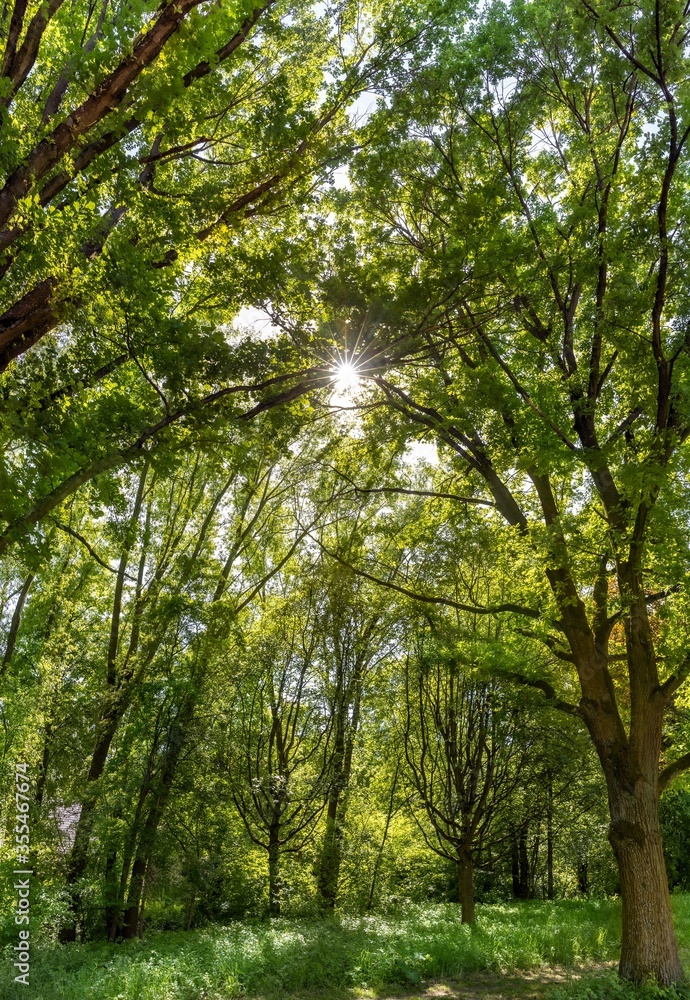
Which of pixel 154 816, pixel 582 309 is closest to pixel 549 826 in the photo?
pixel 154 816

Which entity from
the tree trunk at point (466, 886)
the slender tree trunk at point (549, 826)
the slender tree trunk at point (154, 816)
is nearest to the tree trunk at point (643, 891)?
the tree trunk at point (466, 886)

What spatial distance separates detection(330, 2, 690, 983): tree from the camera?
6766mm

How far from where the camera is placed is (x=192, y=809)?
1042 cm

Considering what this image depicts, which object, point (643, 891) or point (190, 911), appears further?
point (190, 911)

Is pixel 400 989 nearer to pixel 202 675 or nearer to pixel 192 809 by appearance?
pixel 192 809

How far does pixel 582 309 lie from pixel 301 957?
9.38 meters

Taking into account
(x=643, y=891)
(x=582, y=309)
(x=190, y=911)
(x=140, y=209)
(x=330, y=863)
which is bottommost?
(x=190, y=911)

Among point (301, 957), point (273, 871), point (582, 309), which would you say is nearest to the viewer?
point (301, 957)

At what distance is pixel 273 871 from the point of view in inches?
427

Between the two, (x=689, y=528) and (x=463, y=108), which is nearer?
(x=689, y=528)

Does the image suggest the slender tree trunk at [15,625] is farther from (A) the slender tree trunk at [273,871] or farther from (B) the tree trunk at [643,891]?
(B) the tree trunk at [643,891]

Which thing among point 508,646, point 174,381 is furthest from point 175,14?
point 508,646

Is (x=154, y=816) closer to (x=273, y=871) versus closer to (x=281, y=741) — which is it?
(x=273, y=871)

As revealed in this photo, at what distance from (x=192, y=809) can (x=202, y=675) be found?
2.20 meters
